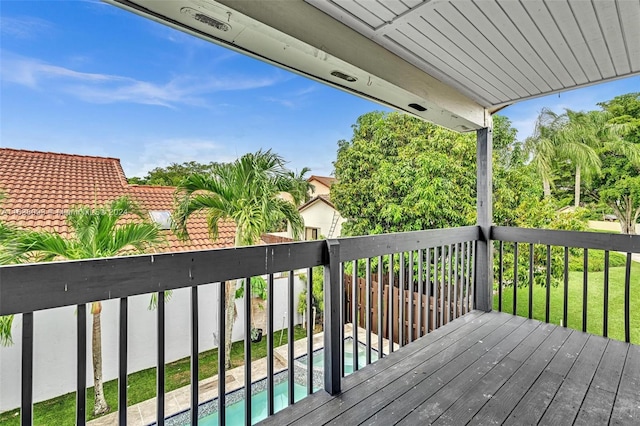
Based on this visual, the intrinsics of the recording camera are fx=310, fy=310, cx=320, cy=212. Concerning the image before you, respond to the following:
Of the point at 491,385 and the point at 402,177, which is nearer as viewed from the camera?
the point at 491,385

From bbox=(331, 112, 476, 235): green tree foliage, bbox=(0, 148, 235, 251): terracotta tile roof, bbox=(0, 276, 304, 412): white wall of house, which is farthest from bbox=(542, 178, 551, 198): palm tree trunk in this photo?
bbox=(0, 148, 235, 251): terracotta tile roof

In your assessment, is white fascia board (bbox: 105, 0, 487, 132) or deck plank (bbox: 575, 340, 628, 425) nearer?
white fascia board (bbox: 105, 0, 487, 132)

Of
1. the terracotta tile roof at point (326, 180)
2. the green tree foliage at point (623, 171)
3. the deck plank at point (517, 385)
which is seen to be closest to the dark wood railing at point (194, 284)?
the deck plank at point (517, 385)

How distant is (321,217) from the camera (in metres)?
5.60

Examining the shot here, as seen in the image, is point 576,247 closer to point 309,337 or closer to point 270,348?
point 309,337

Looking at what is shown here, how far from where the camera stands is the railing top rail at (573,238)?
2302 mm

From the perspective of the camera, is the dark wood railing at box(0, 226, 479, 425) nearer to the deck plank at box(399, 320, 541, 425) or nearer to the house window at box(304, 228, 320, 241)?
the deck plank at box(399, 320, 541, 425)

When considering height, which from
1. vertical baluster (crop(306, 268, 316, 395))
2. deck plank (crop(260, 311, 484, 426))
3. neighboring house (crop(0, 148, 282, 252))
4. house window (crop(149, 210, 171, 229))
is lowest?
deck plank (crop(260, 311, 484, 426))

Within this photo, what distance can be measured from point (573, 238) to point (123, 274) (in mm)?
3154

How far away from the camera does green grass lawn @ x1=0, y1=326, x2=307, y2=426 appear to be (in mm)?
3218

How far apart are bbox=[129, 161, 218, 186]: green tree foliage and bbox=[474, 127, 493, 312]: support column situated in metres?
3.31

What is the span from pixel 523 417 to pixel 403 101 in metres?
1.97

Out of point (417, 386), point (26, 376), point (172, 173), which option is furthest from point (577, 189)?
point (26, 376)

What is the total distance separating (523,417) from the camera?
1491 millimetres
